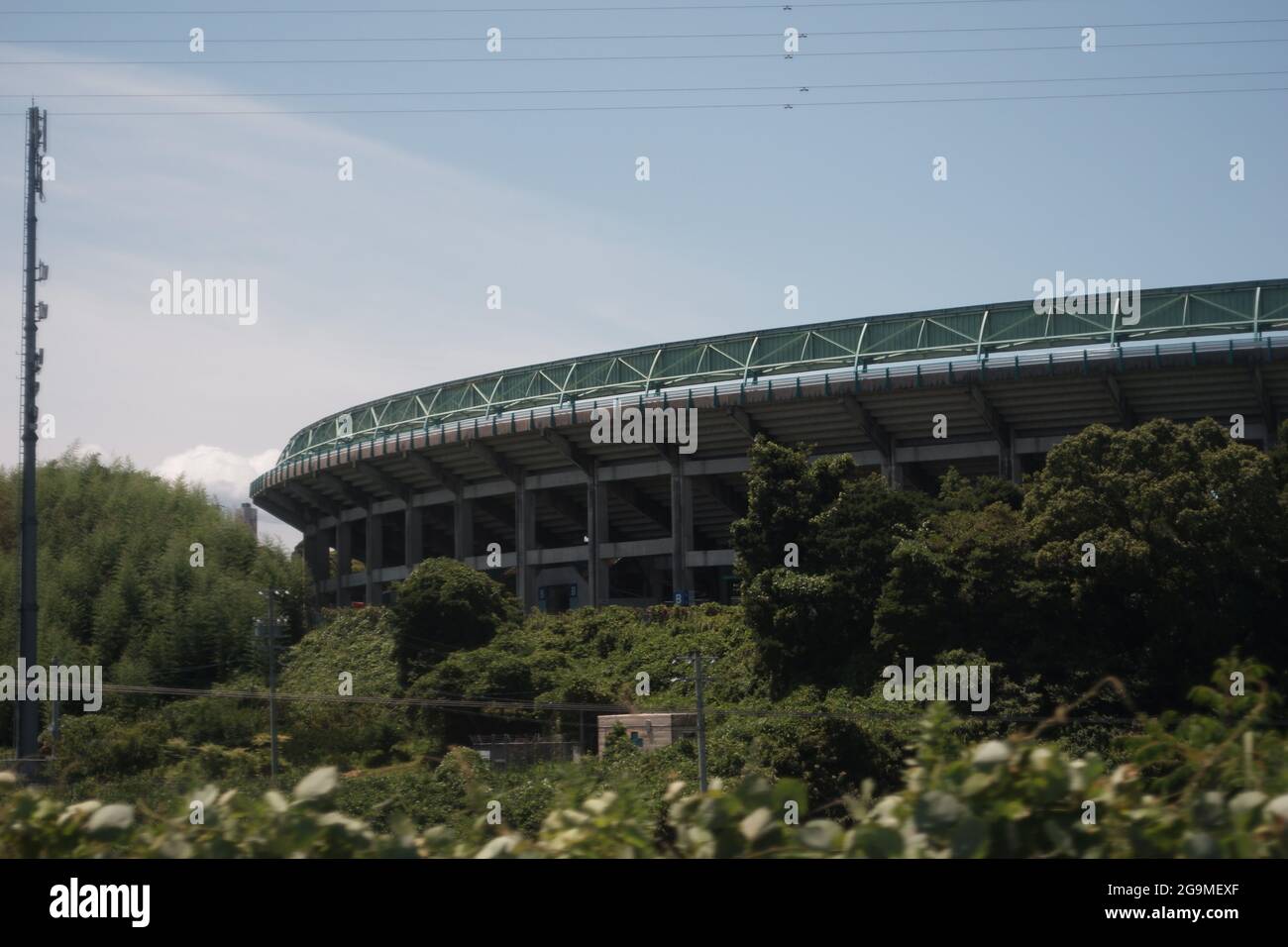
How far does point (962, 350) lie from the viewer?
41.6m

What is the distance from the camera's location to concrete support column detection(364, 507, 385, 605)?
5841cm

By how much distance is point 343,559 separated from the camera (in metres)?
62.9

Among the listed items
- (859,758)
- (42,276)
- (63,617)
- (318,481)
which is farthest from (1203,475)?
(318,481)

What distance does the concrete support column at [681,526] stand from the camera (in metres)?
46.6

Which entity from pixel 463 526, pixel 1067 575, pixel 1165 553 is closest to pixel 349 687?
pixel 463 526

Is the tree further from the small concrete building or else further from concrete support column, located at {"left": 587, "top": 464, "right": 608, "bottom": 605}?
concrete support column, located at {"left": 587, "top": 464, "right": 608, "bottom": 605}

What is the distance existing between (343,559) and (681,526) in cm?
2339

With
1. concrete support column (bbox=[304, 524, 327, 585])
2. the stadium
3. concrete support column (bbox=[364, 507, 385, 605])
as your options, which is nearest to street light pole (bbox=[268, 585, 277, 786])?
the stadium

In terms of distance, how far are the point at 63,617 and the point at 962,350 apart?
32.3 metres

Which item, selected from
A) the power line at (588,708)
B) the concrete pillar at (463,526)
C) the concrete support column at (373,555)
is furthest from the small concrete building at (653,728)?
the concrete support column at (373,555)

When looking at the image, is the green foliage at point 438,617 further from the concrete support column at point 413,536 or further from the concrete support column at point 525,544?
the concrete support column at point 413,536

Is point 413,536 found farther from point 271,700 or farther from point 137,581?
point 271,700

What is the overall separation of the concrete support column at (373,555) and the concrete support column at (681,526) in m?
17.9
